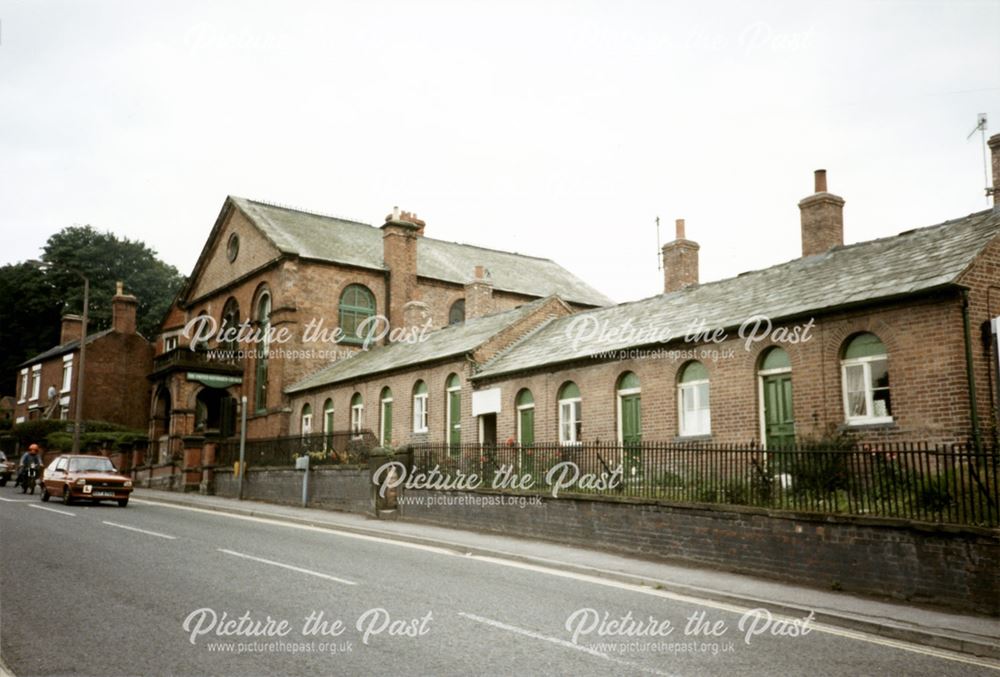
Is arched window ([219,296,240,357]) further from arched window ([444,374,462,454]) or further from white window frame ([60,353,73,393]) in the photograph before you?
arched window ([444,374,462,454])

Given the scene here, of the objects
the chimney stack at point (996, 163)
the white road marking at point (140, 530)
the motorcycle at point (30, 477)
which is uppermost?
the chimney stack at point (996, 163)

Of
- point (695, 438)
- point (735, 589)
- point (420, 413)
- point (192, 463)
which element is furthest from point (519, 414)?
point (192, 463)

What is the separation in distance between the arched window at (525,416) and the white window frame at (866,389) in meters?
9.17

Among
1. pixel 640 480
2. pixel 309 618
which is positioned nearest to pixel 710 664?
pixel 309 618

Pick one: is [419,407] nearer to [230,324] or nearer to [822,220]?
[822,220]

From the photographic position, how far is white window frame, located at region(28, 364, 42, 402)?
5397 cm

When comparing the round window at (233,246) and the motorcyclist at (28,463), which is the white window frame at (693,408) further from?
the round window at (233,246)

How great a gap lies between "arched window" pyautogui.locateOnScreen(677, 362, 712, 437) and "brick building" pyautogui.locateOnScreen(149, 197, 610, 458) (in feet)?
51.7

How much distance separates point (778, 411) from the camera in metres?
16.1

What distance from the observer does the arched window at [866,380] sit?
14227 millimetres

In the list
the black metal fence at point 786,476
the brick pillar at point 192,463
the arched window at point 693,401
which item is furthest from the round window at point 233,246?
the arched window at point 693,401

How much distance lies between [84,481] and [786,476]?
19.0m

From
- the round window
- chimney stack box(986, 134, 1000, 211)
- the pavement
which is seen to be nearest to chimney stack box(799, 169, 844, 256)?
chimney stack box(986, 134, 1000, 211)

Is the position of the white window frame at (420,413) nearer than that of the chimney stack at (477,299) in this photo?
Yes
